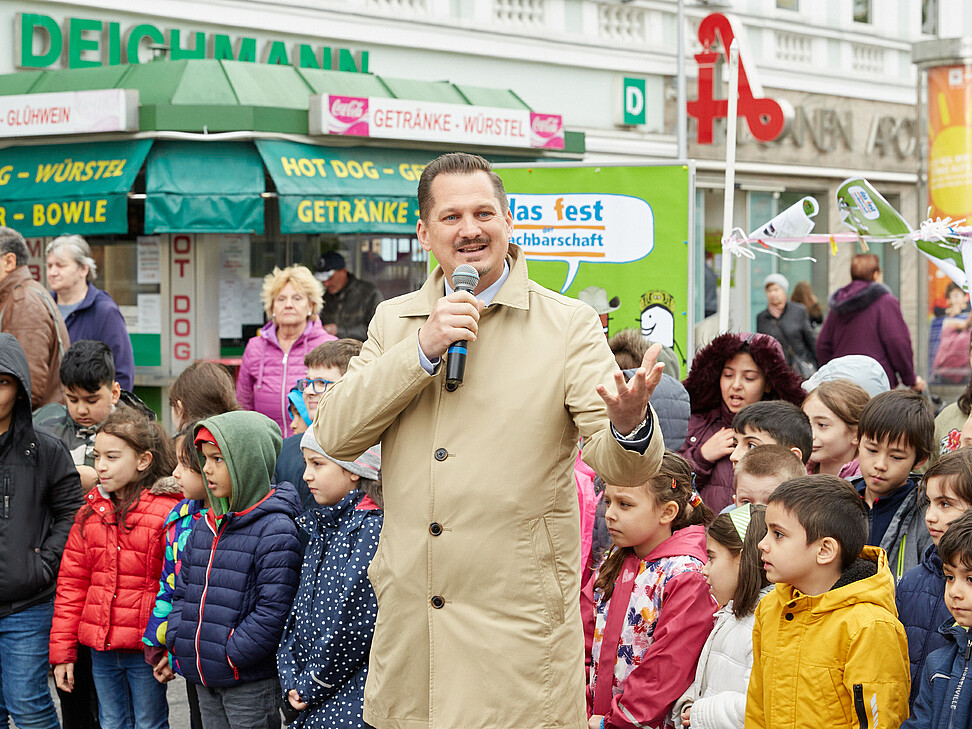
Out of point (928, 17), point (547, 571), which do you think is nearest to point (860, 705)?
point (547, 571)

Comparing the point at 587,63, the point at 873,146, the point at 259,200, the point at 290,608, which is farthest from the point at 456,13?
the point at 290,608

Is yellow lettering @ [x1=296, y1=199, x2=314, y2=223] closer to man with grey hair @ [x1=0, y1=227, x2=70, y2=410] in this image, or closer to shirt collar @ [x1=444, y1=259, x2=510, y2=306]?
man with grey hair @ [x1=0, y1=227, x2=70, y2=410]

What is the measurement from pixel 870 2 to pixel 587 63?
6.97 m

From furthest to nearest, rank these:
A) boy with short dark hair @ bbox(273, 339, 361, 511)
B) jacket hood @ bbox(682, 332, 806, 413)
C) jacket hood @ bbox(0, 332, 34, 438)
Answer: jacket hood @ bbox(682, 332, 806, 413) < boy with short dark hair @ bbox(273, 339, 361, 511) < jacket hood @ bbox(0, 332, 34, 438)

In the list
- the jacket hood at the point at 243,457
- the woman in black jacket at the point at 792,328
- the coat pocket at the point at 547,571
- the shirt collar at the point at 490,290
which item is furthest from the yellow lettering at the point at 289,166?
the coat pocket at the point at 547,571

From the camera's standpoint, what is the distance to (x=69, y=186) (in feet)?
39.4

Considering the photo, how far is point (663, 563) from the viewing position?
4.33 metres

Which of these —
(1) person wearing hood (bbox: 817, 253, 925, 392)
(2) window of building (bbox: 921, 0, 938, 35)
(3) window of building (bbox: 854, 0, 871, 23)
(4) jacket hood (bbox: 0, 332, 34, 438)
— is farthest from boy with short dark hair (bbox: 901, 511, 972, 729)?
(2) window of building (bbox: 921, 0, 938, 35)

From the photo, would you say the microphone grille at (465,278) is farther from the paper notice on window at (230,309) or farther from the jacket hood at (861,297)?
the paper notice on window at (230,309)

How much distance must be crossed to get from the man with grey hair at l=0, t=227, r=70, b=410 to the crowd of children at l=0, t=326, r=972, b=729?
123cm

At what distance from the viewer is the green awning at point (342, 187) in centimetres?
1211

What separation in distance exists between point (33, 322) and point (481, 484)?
5.26 meters

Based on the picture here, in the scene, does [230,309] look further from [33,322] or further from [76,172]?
[33,322]

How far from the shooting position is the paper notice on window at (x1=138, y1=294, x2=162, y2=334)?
1241cm
